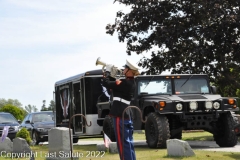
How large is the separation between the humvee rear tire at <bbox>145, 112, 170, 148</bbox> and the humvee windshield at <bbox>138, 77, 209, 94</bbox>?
4.49ft

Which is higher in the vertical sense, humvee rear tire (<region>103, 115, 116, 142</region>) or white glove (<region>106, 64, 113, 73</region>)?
white glove (<region>106, 64, 113, 73</region>)

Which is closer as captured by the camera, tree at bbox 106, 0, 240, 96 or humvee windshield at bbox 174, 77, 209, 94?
humvee windshield at bbox 174, 77, 209, 94

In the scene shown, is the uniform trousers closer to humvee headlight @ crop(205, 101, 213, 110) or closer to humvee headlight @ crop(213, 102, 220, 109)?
humvee headlight @ crop(205, 101, 213, 110)

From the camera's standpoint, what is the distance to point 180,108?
57.9 feet

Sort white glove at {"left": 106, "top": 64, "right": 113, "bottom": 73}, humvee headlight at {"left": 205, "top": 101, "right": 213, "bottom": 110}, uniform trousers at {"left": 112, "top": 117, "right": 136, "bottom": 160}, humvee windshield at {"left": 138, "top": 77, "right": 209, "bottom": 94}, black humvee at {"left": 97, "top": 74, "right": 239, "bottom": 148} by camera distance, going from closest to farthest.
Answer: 1. uniform trousers at {"left": 112, "top": 117, "right": 136, "bottom": 160}
2. white glove at {"left": 106, "top": 64, "right": 113, "bottom": 73}
3. black humvee at {"left": 97, "top": 74, "right": 239, "bottom": 148}
4. humvee headlight at {"left": 205, "top": 101, "right": 213, "bottom": 110}
5. humvee windshield at {"left": 138, "top": 77, "right": 209, "bottom": 94}

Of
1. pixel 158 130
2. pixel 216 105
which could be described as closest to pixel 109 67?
pixel 158 130

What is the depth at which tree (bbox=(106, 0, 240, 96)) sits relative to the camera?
80.6ft

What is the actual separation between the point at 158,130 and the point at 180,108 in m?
0.89

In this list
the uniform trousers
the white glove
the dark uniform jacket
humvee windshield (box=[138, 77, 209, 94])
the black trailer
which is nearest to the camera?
the uniform trousers

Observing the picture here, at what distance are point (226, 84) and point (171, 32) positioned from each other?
11.5 ft

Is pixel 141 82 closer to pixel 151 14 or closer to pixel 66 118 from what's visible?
pixel 66 118

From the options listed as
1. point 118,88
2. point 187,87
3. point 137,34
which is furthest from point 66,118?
point 118,88

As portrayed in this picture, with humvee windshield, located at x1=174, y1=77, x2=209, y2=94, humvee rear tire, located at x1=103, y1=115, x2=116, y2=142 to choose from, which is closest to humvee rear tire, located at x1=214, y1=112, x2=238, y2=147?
humvee windshield, located at x1=174, y1=77, x2=209, y2=94

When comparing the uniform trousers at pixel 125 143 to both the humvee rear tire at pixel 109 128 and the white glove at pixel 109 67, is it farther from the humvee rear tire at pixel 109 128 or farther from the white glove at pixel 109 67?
the humvee rear tire at pixel 109 128
